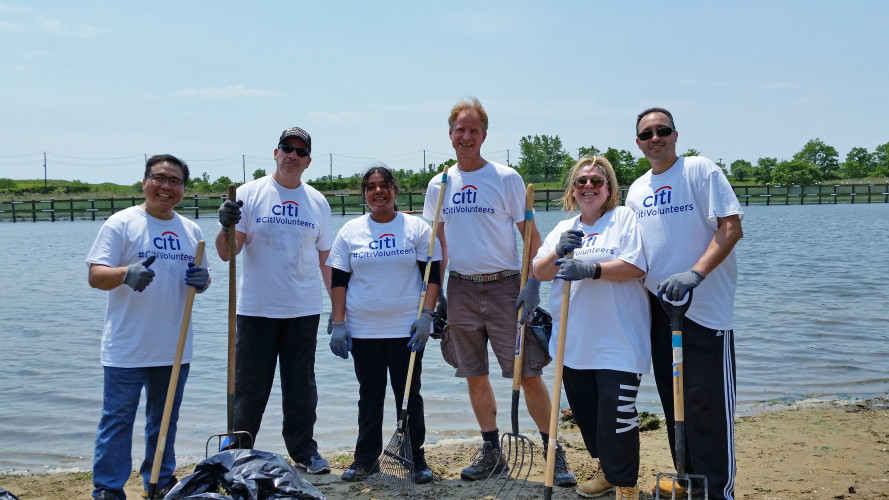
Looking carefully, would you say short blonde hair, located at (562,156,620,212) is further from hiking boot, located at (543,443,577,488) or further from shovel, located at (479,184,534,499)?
hiking boot, located at (543,443,577,488)

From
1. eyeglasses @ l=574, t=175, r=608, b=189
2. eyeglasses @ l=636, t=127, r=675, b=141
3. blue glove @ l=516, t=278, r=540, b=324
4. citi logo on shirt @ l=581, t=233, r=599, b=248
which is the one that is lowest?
blue glove @ l=516, t=278, r=540, b=324

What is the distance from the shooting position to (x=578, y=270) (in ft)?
11.5

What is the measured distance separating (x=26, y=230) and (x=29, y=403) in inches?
1379

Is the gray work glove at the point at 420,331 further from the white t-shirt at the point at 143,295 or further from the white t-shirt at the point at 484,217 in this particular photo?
the white t-shirt at the point at 143,295

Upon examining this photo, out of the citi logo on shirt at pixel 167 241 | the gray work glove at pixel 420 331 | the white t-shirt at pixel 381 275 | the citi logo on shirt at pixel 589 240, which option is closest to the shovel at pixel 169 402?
the citi logo on shirt at pixel 167 241

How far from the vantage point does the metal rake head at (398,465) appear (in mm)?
4410

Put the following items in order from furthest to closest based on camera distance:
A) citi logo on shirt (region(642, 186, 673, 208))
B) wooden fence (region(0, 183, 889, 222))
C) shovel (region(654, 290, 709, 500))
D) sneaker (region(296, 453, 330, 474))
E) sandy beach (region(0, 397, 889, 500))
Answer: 1. wooden fence (region(0, 183, 889, 222))
2. sneaker (region(296, 453, 330, 474))
3. sandy beach (region(0, 397, 889, 500))
4. citi logo on shirt (region(642, 186, 673, 208))
5. shovel (region(654, 290, 709, 500))

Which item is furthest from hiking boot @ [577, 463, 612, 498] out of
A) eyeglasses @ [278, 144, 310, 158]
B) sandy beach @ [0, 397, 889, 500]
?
eyeglasses @ [278, 144, 310, 158]

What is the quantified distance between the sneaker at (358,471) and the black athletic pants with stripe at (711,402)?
200 cm

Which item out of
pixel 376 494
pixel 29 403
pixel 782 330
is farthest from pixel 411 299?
pixel 782 330

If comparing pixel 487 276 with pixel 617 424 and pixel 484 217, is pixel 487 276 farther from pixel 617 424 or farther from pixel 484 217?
pixel 617 424

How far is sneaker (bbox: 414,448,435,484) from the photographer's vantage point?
457 centimetres

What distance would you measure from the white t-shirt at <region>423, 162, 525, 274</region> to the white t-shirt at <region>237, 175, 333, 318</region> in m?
0.92

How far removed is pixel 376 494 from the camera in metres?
4.36
